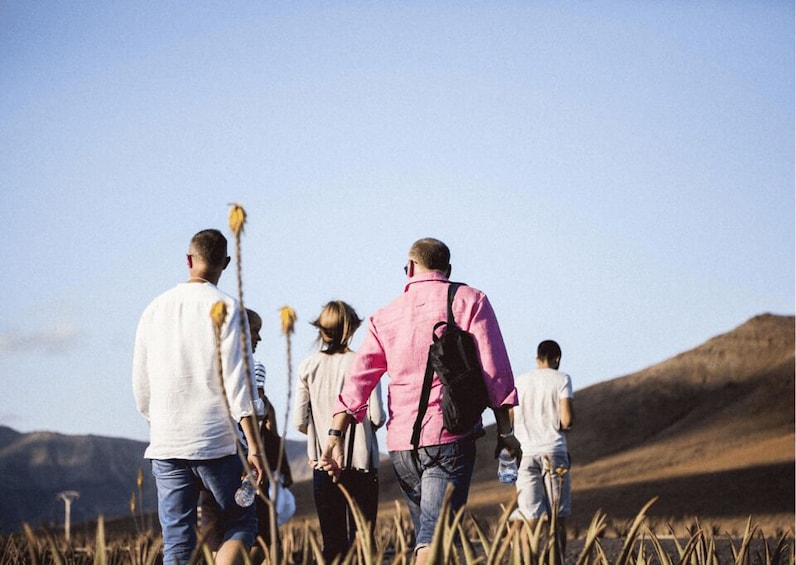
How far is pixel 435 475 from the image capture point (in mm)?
3783

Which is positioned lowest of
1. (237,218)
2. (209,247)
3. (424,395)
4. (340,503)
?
(340,503)

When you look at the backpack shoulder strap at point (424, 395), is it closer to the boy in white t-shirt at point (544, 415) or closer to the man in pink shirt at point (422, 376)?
the man in pink shirt at point (422, 376)

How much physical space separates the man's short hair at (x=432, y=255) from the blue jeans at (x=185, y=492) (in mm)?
1005

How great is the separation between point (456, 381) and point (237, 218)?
1.78 m

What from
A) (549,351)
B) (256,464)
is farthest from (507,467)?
(549,351)

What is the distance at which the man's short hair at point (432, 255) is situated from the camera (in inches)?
160

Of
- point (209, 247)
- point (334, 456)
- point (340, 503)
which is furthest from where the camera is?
point (340, 503)

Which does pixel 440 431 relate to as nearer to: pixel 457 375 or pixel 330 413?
pixel 457 375

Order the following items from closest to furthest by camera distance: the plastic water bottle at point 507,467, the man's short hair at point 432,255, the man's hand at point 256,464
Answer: the man's hand at point 256,464 < the plastic water bottle at point 507,467 < the man's short hair at point 432,255

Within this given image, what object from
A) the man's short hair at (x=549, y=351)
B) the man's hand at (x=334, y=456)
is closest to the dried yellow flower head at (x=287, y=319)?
the man's hand at (x=334, y=456)

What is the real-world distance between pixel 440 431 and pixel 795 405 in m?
32.4

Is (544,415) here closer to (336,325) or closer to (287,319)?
(336,325)

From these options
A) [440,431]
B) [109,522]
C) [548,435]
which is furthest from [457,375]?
[109,522]

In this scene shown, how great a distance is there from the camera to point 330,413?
5000 millimetres
